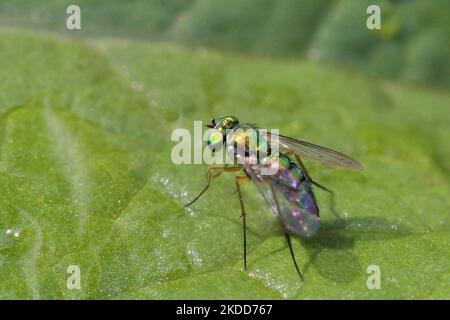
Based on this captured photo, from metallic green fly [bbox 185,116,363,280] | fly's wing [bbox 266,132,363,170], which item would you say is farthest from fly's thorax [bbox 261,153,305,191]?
fly's wing [bbox 266,132,363,170]

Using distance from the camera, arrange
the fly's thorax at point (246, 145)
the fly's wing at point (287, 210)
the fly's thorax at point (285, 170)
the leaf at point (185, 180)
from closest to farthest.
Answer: the leaf at point (185, 180) → the fly's wing at point (287, 210) → the fly's thorax at point (285, 170) → the fly's thorax at point (246, 145)

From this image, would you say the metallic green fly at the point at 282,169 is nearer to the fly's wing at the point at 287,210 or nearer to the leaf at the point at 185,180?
the fly's wing at the point at 287,210

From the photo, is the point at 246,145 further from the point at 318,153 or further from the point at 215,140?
the point at 318,153

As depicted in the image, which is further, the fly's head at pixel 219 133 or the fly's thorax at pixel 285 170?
the fly's head at pixel 219 133

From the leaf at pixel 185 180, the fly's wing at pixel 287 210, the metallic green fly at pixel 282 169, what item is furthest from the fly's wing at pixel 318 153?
the fly's wing at pixel 287 210
